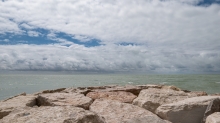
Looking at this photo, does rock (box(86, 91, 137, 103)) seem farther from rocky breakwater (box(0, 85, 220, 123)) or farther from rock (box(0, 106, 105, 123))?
rock (box(0, 106, 105, 123))

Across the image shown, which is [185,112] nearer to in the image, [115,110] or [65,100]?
[115,110]

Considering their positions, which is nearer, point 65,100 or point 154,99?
point 65,100

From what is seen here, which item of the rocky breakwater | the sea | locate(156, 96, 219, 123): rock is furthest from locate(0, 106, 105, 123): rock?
A: the sea

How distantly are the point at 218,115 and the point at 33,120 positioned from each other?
10.5 feet

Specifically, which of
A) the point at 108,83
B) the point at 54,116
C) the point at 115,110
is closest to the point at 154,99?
the point at 115,110

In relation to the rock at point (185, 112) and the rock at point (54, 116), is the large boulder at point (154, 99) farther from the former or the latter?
the rock at point (54, 116)

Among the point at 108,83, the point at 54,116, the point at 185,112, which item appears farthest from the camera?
the point at 108,83

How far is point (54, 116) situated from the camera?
3.12m

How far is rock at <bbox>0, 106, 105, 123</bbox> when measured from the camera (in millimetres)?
3027

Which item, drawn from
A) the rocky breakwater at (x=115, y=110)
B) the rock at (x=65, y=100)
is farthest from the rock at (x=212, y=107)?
the rock at (x=65, y=100)

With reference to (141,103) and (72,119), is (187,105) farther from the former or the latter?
(72,119)

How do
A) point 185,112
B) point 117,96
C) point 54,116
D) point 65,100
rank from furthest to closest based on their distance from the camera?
point 117,96 < point 65,100 < point 185,112 < point 54,116

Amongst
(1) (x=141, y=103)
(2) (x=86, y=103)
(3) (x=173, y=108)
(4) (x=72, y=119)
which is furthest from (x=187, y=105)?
(4) (x=72, y=119)

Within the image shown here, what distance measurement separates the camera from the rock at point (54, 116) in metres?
3.03
